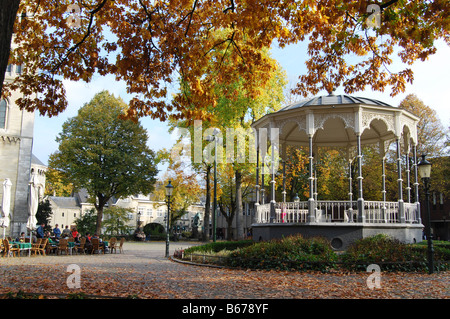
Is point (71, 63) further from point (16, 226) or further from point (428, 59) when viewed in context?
point (16, 226)

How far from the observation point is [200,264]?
16.3 meters

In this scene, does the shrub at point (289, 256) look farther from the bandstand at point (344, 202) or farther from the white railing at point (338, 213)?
the white railing at point (338, 213)

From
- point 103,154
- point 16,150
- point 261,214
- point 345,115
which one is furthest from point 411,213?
point 16,150

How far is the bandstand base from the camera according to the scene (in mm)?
16281

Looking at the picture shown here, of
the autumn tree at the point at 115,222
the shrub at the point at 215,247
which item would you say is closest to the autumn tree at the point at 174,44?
the shrub at the point at 215,247

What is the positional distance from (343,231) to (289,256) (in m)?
3.39

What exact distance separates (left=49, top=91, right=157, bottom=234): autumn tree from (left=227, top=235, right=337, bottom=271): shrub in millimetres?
28932

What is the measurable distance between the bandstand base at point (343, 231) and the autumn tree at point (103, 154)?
1097 inches

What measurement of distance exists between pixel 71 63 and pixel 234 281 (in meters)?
8.17

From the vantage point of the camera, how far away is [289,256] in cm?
1427

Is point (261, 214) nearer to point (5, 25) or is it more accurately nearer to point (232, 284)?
point (232, 284)

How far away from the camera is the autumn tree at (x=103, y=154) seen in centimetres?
4100

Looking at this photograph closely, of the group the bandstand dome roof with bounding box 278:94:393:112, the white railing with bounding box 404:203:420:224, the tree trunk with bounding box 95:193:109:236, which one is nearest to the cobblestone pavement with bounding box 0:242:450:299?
the white railing with bounding box 404:203:420:224

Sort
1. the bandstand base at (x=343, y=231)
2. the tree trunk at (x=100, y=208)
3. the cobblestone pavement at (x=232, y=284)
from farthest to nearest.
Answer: the tree trunk at (x=100, y=208)
the bandstand base at (x=343, y=231)
the cobblestone pavement at (x=232, y=284)
